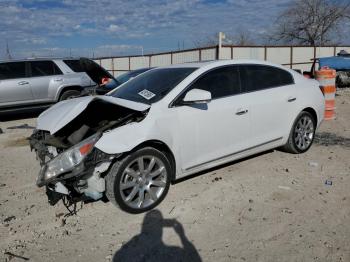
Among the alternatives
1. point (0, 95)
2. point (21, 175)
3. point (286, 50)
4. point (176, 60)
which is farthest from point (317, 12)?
point (21, 175)

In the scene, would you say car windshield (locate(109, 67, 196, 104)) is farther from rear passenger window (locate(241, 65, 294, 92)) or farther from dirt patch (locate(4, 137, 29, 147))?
dirt patch (locate(4, 137, 29, 147))

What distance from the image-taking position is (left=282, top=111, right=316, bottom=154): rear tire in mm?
5938

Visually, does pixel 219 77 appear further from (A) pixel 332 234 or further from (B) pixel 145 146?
(A) pixel 332 234

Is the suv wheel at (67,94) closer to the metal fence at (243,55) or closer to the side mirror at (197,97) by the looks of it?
the side mirror at (197,97)

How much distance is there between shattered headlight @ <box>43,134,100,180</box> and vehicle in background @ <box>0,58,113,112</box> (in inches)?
267

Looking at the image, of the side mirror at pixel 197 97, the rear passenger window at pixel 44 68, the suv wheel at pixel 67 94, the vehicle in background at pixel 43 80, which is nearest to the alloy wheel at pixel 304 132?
the side mirror at pixel 197 97

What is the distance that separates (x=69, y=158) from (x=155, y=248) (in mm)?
1292

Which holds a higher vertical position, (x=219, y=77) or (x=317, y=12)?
(x=317, y=12)

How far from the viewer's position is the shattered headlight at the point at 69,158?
382 cm

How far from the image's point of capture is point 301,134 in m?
6.11

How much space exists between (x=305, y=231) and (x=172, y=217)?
4.57 ft

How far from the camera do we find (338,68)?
18.3 meters

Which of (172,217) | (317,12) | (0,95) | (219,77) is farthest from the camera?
(317,12)

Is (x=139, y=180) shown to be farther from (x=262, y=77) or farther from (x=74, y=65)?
(x=74, y=65)
